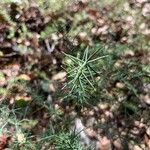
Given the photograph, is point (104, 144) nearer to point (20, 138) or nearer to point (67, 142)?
point (67, 142)

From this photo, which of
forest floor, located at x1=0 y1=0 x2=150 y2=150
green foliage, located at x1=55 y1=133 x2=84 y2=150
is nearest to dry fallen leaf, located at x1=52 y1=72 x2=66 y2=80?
forest floor, located at x1=0 y1=0 x2=150 y2=150

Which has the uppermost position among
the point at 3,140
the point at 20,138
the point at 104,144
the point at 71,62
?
the point at 71,62

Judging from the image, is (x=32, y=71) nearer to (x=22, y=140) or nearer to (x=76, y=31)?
(x=76, y=31)

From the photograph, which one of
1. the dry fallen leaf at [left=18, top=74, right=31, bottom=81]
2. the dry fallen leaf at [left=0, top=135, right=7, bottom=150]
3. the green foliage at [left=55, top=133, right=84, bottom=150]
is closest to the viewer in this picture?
the green foliage at [left=55, top=133, right=84, bottom=150]

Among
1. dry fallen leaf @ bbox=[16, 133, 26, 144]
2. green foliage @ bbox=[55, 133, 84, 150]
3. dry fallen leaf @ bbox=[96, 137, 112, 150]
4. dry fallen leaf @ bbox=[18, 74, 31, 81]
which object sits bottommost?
dry fallen leaf @ bbox=[96, 137, 112, 150]

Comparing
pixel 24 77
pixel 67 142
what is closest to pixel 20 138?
pixel 67 142

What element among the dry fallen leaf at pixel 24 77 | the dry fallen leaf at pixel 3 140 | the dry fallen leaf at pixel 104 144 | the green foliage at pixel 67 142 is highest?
the dry fallen leaf at pixel 24 77

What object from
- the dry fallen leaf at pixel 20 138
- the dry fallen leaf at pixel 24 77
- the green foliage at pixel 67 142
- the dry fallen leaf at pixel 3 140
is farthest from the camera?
the dry fallen leaf at pixel 24 77

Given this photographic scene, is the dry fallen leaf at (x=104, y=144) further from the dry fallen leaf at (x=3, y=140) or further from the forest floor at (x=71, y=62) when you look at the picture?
the dry fallen leaf at (x=3, y=140)

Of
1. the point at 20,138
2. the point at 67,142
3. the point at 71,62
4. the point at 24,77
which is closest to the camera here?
the point at 67,142

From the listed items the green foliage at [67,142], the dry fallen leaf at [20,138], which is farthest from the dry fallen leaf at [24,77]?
the green foliage at [67,142]

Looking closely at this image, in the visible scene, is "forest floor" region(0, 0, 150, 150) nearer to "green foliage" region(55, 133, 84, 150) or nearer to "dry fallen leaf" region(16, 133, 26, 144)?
"dry fallen leaf" region(16, 133, 26, 144)

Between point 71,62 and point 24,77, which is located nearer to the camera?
point 71,62

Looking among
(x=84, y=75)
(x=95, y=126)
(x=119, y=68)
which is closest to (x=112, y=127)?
(x=95, y=126)
